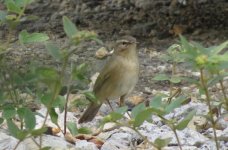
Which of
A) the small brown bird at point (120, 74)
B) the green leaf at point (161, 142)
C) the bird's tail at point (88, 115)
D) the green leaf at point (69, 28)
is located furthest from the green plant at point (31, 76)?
the small brown bird at point (120, 74)

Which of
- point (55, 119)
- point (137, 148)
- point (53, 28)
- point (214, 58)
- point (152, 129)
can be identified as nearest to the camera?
point (214, 58)

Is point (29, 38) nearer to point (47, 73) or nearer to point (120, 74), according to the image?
point (47, 73)

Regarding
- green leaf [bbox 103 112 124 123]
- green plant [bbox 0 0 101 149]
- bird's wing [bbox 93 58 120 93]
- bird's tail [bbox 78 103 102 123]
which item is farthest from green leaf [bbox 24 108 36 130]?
bird's wing [bbox 93 58 120 93]

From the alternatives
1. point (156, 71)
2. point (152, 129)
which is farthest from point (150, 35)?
point (152, 129)

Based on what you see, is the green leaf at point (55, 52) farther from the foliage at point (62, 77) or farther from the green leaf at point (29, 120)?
the green leaf at point (29, 120)

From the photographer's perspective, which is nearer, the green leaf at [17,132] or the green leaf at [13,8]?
the green leaf at [17,132]

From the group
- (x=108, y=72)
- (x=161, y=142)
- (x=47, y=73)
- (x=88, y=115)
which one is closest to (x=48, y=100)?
(x=47, y=73)

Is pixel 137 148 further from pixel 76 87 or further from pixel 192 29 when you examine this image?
pixel 192 29
